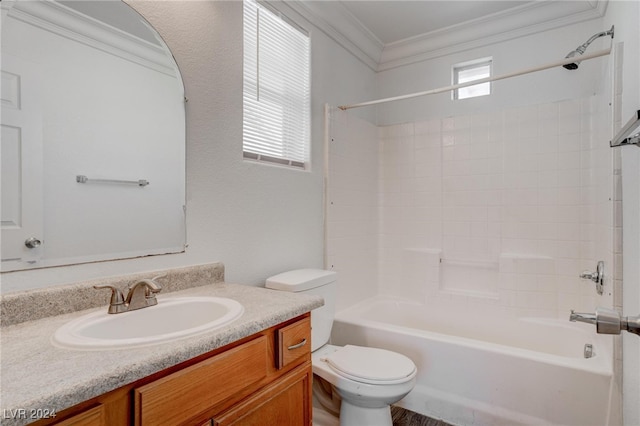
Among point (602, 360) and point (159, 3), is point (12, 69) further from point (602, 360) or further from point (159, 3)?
point (602, 360)

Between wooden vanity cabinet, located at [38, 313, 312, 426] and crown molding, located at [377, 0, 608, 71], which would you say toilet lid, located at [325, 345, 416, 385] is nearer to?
wooden vanity cabinet, located at [38, 313, 312, 426]

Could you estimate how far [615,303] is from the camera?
5.00 ft

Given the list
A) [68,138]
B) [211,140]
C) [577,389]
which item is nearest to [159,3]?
[211,140]

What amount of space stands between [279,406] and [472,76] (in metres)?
2.78

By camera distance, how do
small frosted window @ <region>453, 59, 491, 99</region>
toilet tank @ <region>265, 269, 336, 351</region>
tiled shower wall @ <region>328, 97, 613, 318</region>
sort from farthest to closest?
small frosted window @ <region>453, 59, 491, 99</region>, tiled shower wall @ <region>328, 97, 613, 318</region>, toilet tank @ <region>265, 269, 336, 351</region>

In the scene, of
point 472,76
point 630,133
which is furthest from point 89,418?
point 472,76

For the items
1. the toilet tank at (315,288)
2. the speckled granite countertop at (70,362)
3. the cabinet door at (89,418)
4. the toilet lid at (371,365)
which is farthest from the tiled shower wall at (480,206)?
the cabinet door at (89,418)

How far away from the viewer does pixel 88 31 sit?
45.9 inches

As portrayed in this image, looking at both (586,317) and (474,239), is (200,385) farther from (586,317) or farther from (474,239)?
(474,239)

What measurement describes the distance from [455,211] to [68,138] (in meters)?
2.49

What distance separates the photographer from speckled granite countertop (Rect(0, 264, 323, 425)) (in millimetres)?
601

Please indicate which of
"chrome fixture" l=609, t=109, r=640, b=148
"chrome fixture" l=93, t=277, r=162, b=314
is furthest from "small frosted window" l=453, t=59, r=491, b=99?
"chrome fixture" l=93, t=277, r=162, b=314

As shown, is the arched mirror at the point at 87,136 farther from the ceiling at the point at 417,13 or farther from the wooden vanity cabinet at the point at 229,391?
the ceiling at the point at 417,13

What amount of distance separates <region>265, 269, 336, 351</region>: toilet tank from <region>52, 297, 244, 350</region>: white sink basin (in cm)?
55
